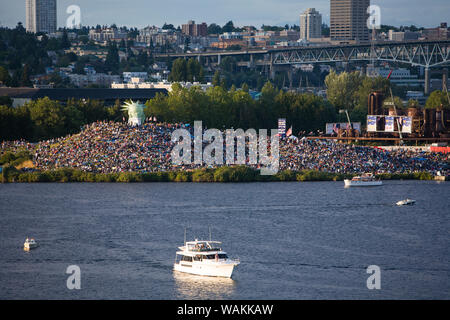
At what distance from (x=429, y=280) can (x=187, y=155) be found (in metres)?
45.3

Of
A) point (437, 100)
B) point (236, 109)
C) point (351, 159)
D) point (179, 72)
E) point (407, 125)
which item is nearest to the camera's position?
point (351, 159)

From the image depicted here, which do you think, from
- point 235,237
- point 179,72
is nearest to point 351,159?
point 235,237

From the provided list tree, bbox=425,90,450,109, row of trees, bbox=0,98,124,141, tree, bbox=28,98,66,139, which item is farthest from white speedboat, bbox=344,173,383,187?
tree, bbox=425,90,450,109

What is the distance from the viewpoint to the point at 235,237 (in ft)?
193

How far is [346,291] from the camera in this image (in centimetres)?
4584

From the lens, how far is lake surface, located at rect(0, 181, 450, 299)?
4672cm

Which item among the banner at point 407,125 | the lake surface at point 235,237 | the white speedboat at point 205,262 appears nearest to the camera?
the lake surface at point 235,237

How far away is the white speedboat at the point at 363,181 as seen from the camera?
8212cm

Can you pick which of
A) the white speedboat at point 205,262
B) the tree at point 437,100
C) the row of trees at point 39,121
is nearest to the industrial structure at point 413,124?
the tree at point 437,100

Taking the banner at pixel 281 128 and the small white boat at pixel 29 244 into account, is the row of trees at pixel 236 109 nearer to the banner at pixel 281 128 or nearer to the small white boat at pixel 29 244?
the banner at pixel 281 128

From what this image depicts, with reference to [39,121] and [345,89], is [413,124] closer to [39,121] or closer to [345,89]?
[345,89]

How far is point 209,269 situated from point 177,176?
123 ft

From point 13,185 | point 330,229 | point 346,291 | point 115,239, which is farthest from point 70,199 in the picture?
point 346,291

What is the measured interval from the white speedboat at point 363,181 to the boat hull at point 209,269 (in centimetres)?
3571
